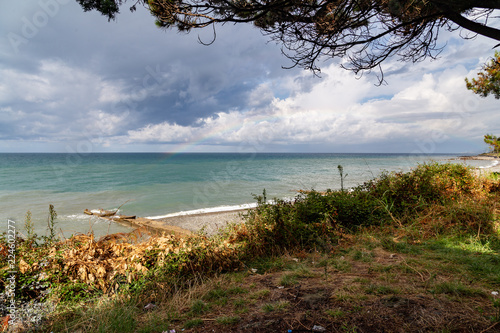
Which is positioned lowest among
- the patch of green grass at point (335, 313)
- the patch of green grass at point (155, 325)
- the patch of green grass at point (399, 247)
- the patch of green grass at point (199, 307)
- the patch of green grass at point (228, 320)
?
the patch of green grass at point (399, 247)

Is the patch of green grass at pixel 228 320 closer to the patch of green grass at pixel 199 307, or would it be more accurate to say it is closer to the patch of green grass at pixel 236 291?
the patch of green grass at pixel 199 307

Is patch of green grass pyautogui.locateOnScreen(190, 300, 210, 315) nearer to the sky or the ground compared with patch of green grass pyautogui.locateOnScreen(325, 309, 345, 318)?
nearer to the ground

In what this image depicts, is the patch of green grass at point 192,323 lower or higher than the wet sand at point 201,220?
higher

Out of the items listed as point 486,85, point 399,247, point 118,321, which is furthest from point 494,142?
point 118,321

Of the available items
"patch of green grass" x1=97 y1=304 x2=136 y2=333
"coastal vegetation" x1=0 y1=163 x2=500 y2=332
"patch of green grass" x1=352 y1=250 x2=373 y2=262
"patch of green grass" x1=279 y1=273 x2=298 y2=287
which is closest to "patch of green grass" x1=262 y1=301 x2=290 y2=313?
"coastal vegetation" x1=0 y1=163 x2=500 y2=332

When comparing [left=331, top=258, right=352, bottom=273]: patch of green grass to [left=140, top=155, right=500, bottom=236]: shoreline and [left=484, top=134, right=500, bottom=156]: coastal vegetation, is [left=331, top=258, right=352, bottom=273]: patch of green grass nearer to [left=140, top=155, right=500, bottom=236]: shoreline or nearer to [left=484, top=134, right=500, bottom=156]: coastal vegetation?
[left=140, top=155, right=500, bottom=236]: shoreline

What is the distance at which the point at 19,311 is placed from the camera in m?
3.12

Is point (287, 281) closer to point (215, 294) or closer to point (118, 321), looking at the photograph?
point (215, 294)

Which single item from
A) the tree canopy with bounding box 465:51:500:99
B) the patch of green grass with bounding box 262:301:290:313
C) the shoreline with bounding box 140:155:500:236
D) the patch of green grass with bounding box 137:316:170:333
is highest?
the tree canopy with bounding box 465:51:500:99

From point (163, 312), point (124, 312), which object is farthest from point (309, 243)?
point (124, 312)

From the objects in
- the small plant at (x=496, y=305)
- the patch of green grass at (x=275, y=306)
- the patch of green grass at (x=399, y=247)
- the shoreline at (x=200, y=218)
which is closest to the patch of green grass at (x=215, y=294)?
the patch of green grass at (x=275, y=306)

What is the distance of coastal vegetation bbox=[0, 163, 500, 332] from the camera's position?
2.48 m

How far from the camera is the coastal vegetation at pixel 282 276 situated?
2480 millimetres

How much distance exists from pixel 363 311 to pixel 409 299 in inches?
21.4
